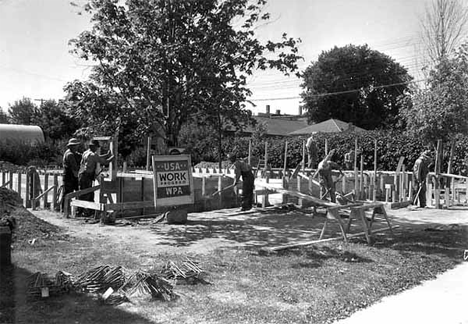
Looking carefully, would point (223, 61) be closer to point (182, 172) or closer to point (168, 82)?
point (168, 82)

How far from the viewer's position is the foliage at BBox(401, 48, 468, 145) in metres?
16.3

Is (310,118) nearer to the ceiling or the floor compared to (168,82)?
nearer to the ceiling

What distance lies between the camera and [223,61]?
37.2 ft

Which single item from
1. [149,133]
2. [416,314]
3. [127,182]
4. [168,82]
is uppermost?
[168,82]

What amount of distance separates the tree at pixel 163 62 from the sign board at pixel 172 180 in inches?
46.1

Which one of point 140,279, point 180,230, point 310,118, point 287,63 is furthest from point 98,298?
point 310,118

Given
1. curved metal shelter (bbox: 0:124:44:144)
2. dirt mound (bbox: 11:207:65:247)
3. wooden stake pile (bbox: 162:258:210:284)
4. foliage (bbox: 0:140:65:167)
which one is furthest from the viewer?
curved metal shelter (bbox: 0:124:44:144)

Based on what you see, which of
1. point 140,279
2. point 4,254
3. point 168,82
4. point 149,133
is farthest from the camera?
point 149,133

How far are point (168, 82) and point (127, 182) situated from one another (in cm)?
320

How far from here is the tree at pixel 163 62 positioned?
10516mm

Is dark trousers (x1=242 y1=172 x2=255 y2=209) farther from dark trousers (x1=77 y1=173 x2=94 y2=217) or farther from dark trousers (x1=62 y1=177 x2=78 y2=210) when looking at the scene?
dark trousers (x1=62 y1=177 x2=78 y2=210)

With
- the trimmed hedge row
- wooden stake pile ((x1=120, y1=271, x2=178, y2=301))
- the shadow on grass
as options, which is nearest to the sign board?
wooden stake pile ((x1=120, y1=271, x2=178, y2=301))

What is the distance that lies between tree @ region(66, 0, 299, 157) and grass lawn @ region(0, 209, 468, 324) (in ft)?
11.6

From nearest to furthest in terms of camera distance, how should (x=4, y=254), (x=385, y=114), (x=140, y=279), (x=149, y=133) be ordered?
(x=140, y=279) → (x=4, y=254) → (x=149, y=133) → (x=385, y=114)
